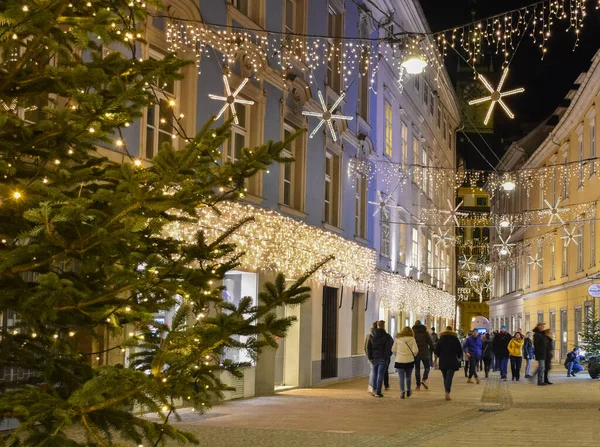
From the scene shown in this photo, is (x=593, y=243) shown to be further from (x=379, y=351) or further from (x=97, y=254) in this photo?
(x=97, y=254)

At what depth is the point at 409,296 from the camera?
133 feet

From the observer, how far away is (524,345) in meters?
36.5

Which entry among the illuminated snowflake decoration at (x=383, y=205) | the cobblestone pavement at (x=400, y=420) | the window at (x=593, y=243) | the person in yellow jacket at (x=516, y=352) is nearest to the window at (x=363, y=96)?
A: the illuminated snowflake decoration at (x=383, y=205)

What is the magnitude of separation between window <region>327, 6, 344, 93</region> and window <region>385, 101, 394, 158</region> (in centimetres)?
758

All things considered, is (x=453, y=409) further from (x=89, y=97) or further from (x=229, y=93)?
(x=89, y=97)

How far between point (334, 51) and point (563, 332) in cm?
2732

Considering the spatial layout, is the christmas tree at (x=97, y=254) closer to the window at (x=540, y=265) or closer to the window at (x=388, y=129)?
the window at (x=388, y=129)

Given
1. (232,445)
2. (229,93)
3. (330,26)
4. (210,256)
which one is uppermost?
(330,26)

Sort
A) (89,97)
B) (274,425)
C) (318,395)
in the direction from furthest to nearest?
(318,395), (274,425), (89,97)

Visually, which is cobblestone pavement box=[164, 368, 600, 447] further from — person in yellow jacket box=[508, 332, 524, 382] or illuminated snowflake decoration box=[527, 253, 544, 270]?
illuminated snowflake decoration box=[527, 253, 544, 270]

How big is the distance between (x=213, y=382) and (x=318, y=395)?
16.9 m

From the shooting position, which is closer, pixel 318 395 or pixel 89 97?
pixel 89 97

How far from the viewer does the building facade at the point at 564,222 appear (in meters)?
42.0

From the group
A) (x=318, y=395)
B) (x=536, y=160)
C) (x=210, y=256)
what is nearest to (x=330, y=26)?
(x=318, y=395)
